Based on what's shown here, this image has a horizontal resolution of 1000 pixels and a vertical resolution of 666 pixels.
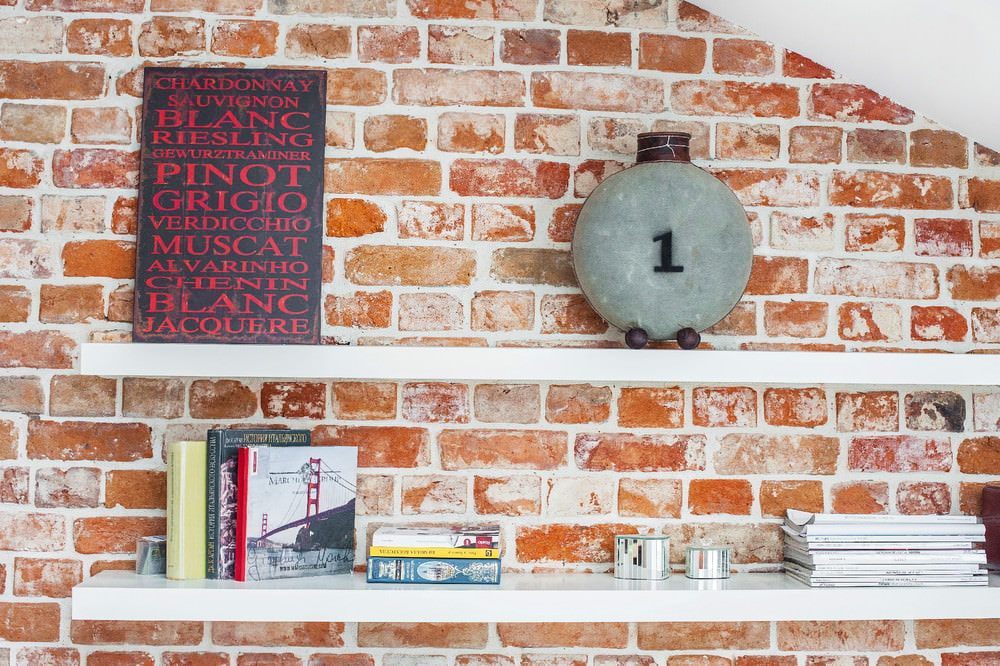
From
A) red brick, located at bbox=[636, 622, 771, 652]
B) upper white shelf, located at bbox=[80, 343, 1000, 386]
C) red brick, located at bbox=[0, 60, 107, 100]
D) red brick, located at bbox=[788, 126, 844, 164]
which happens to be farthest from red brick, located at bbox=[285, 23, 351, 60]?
red brick, located at bbox=[636, 622, 771, 652]

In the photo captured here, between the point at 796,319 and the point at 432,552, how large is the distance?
0.85 metres

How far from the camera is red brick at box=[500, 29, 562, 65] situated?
1845 millimetres

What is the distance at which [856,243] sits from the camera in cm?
187

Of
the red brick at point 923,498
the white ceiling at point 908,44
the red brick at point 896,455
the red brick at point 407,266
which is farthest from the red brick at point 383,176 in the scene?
the red brick at point 923,498

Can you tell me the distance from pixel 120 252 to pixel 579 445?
97 cm

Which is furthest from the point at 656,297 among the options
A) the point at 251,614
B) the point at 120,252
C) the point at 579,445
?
the point at 120,252

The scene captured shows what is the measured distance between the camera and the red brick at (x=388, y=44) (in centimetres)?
183

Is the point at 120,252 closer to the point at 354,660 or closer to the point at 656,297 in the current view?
the point at 354,660

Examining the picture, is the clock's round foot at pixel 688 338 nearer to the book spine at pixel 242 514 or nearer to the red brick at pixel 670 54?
the red brick at pixel 670 54

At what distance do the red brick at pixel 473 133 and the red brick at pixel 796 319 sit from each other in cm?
63

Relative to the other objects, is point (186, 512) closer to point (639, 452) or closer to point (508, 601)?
point (508, 601)

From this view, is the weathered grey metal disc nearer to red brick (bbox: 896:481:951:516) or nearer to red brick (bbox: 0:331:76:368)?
red brick (bbox: 896:481:951:516)

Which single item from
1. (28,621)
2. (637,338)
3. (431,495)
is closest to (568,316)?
(637,338)

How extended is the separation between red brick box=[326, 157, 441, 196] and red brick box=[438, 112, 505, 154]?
64 mm
